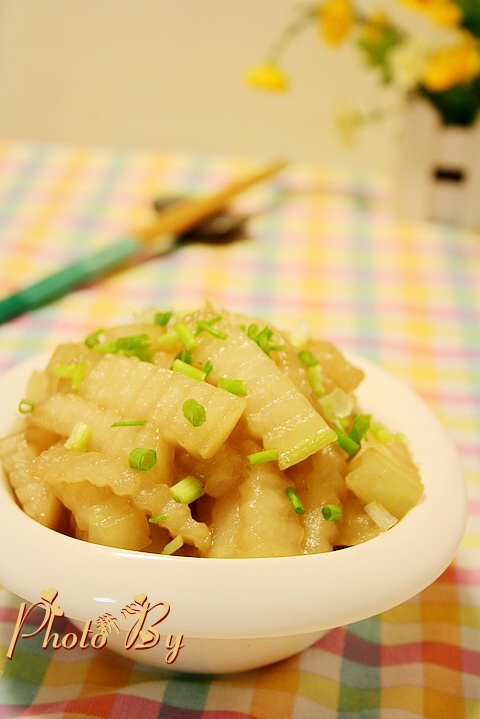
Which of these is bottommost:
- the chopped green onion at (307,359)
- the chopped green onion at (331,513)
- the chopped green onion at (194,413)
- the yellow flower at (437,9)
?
the chopped green onion at (331,513)

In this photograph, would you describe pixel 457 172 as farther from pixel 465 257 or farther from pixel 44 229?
pixel 44 229

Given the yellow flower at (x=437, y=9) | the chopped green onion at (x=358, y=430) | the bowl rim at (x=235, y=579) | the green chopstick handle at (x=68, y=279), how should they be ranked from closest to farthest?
the bowl rim at (x=235, y=579)
the chopped green onion at (x=358, y=430)
the green chopstick handle at (x=68, y=279)
the yellow flower at (x=437, y=9)

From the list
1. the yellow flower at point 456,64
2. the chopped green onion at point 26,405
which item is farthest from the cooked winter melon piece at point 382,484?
the yellow flower at point 456,64

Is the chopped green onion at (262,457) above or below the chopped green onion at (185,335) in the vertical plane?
below

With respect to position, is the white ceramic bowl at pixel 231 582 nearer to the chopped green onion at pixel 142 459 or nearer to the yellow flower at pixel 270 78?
the chopped green onion at pixel 142 459

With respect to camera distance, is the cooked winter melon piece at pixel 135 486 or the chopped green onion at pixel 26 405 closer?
the cooked winter melon piece at pixel 135 486

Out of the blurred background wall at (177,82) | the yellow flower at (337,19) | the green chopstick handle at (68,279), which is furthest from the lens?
the blurred background wall at (177,82)
